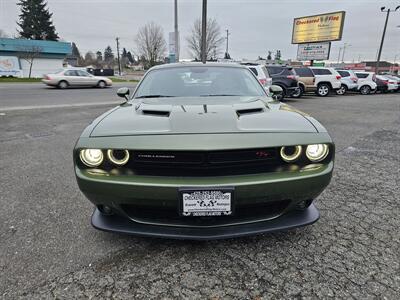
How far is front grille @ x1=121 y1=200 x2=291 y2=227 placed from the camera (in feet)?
6.40

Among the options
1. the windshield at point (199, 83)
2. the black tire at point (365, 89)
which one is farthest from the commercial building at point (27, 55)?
the windshield at point (199, 83)

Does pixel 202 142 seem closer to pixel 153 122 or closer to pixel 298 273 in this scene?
pixel 153 122

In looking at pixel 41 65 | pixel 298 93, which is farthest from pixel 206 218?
pixel 41 65

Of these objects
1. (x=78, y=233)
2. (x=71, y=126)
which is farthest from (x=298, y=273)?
(x=71, y=126)

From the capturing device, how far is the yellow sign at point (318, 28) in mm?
24703

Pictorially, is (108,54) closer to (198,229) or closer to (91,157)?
(91,157)

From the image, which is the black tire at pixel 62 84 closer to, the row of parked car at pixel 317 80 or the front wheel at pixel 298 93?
the row of parked car at pixel 317 80

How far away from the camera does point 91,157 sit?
1920 mm

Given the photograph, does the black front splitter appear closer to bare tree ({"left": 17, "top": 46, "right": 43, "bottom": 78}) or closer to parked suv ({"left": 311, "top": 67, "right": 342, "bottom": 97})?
parked suv ({"left": 311, "top": 67, "right": 342, "bottom": 97})

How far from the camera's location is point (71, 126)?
7137 mm

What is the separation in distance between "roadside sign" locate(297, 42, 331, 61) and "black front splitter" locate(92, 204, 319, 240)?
2757 cm

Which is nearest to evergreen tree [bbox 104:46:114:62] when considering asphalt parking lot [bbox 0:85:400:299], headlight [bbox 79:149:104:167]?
asphalt parking lot [bbox 0:85:400:299]

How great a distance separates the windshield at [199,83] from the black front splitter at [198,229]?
1492 millimetres

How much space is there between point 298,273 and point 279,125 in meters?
1.04
